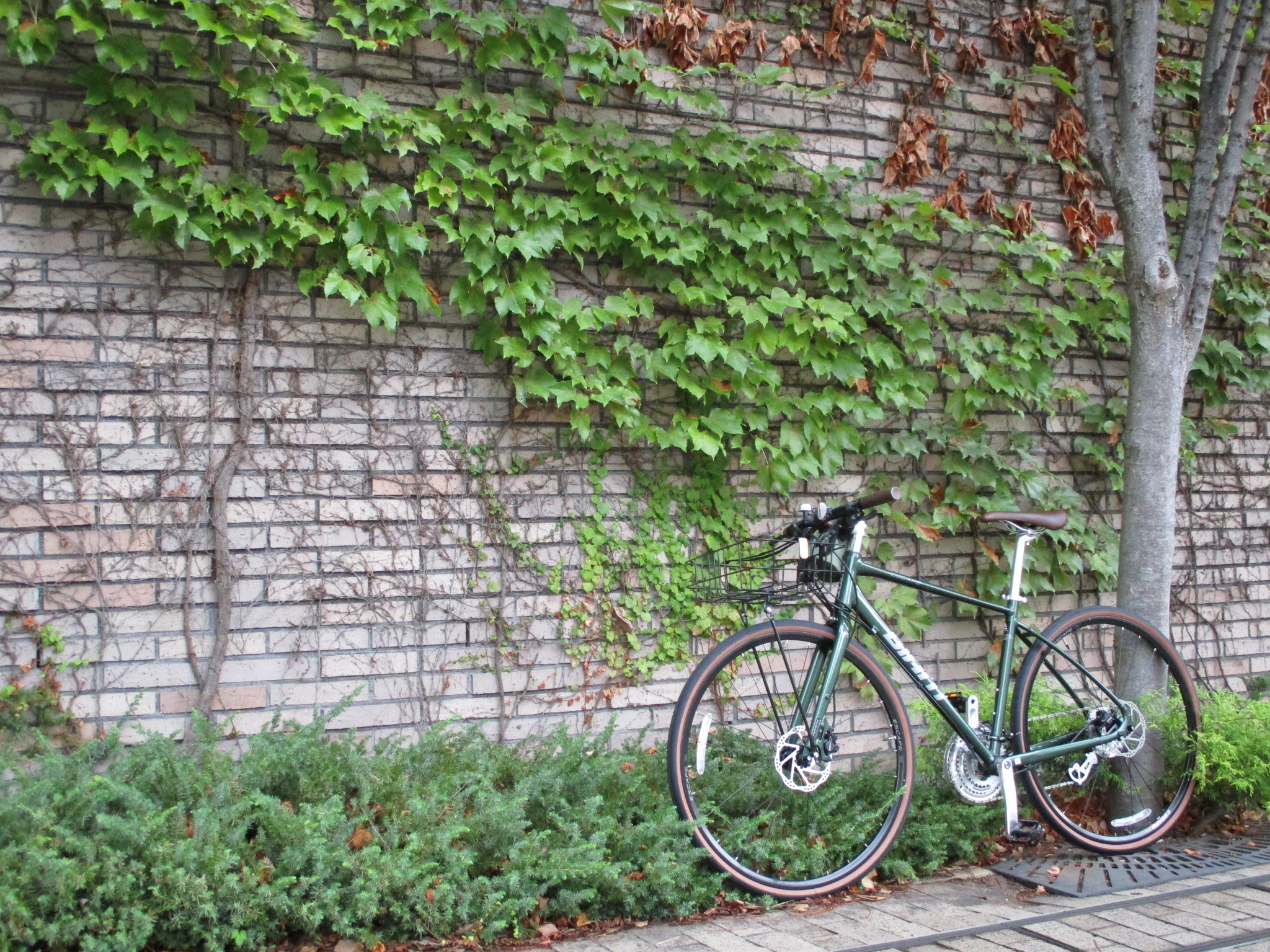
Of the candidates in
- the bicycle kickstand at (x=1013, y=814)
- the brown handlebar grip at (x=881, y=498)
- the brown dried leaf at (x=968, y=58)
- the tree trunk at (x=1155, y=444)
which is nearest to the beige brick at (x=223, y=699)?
the brown handlebar grip at (x=881, y=498)

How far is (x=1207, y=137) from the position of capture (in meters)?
3.61

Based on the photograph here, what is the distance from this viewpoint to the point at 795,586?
2854 millimetres

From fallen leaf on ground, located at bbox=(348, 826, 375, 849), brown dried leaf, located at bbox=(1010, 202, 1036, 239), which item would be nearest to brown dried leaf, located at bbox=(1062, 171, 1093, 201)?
brown dried leaf, located at bbox=(1010, 202, 1036, 239)

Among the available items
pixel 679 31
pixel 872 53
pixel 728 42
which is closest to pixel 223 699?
pixel 679 31

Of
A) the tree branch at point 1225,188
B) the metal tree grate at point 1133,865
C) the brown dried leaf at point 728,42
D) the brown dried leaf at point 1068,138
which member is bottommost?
the metal tree grate at point 1133,865

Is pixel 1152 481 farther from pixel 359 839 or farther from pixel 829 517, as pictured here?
pixel 359 839

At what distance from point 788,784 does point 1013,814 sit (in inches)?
31.2

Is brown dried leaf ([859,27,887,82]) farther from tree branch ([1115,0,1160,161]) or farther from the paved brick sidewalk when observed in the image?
the paved brick sidewalk

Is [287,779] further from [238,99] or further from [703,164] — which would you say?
[703,164]

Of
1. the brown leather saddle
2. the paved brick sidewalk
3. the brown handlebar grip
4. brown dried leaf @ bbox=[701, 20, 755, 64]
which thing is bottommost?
the paved brick sidewalk

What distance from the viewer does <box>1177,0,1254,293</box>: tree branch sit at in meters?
3.56

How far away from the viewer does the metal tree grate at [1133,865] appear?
2.92 metres

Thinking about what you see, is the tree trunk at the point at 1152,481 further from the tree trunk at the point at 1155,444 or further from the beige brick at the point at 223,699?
the beige brick at the point at 223,699

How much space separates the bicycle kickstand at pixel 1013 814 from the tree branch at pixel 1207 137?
6.07 ft
